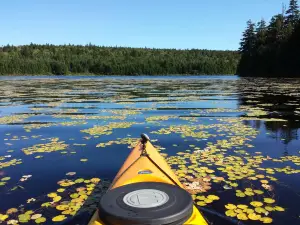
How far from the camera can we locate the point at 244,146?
861cm

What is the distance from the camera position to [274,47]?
7144 cm

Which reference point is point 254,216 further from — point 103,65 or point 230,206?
point 103,65

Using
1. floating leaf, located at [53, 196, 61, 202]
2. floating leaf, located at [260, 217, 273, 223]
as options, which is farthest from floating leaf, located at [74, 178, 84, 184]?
floating leaf, located at [260, 217, 273, 223]

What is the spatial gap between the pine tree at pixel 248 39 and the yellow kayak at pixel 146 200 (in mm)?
90281

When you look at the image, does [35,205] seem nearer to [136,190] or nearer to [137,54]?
[136,190]

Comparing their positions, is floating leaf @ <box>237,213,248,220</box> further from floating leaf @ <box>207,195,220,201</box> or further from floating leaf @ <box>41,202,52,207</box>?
floating leaf @ <box>41,202,52,207</box>

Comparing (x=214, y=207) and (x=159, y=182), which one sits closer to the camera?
(x=159, y=182)

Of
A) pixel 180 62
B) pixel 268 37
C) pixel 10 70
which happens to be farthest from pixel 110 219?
pixel 180 62

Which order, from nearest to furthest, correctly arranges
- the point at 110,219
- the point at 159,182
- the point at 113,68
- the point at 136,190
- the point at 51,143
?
the point at 110,219 → the point at 136,190 → the point at 159,182 → the point at 51,143 → the point at 113,68

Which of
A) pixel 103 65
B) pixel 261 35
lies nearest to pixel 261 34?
pixel 261 35

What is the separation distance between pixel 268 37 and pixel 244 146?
264 feet

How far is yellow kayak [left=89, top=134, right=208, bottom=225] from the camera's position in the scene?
3250 millimetres

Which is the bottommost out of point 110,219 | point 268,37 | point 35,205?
point 35,205

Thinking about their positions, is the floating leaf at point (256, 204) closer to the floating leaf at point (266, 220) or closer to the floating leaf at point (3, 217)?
the floating leaf at point (266, 220)
